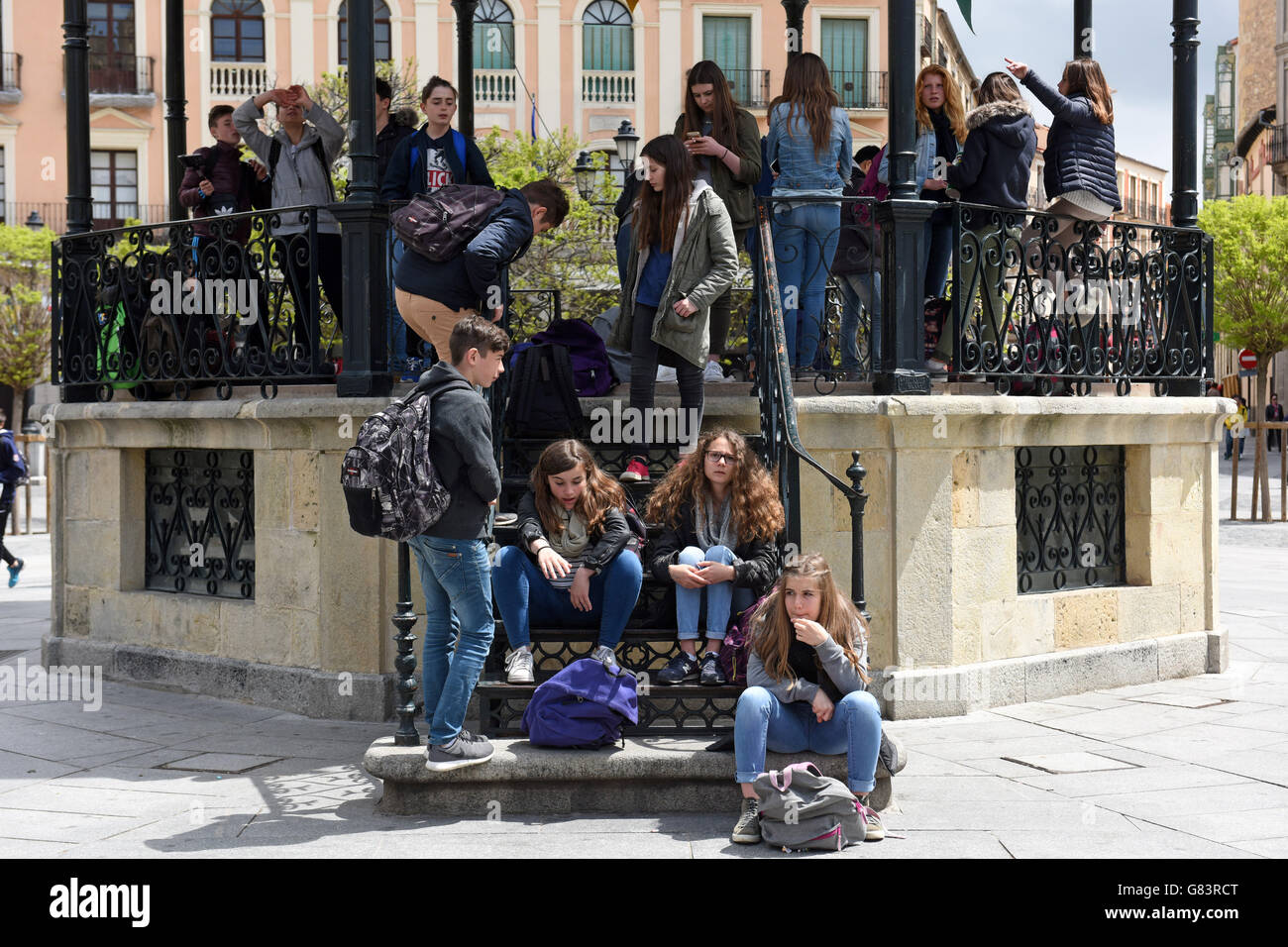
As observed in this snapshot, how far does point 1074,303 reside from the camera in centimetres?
915

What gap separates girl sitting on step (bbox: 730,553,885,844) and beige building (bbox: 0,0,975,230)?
37.1 metres

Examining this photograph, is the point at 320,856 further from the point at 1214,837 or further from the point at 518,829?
the point at 1214,837

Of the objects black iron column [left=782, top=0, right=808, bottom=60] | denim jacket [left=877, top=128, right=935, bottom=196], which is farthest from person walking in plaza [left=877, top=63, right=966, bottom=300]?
black iron column [left=782, top=0, right=808, bottom=60]

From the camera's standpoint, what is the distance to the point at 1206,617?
9.77m

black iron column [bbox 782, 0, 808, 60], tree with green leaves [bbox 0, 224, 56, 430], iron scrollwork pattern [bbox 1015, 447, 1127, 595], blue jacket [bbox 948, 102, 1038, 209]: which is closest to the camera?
blue jacket [bbox 948, 102, 1038, 209]

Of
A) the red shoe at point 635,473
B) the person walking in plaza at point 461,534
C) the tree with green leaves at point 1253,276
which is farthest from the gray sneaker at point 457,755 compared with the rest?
the tree with green leaves at point 1253,276

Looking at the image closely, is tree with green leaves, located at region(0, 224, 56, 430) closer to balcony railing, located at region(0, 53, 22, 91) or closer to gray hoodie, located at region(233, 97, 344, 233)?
balcony railing, located at region(0, 53, 22, 91)

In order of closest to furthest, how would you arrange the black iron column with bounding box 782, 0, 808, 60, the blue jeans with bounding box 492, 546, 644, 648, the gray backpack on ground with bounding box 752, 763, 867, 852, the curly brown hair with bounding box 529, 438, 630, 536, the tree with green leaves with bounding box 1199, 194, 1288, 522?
1. the gray backpack on ground with bounding box 752, 763, 867, 852
2. the blue jeans with bounding box 492, 546, 644, 648
3. the curly brown hair with bounding box 529, 438, 630, 536
4. the black iron column with bounding box 782, 0, 808, 60
5. the tree with green leaves with bounding box 1199, 194, 1288, 522

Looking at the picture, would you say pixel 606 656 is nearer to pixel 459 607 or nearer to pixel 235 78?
pixel 459 607

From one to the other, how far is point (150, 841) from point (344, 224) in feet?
12.7

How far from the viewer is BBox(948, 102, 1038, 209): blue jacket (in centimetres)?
894

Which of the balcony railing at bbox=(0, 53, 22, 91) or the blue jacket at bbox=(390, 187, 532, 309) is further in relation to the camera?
the balcony railing at bbox=(0, 53, 22, 91)

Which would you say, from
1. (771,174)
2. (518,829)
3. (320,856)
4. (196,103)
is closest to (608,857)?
(518,829)

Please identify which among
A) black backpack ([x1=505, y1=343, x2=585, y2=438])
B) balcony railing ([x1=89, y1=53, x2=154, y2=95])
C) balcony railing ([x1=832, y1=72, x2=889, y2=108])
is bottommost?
black backpack ([x1=505, y1=343, x2=585, y2=438])
